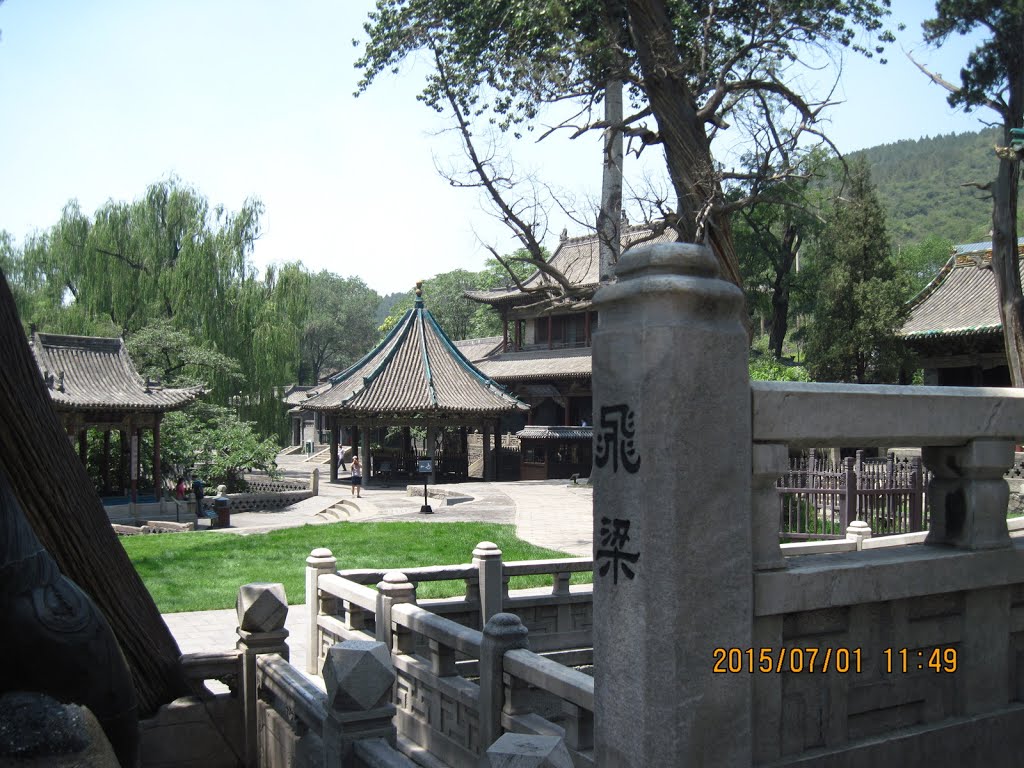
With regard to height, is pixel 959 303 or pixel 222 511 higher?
pixel 959 303

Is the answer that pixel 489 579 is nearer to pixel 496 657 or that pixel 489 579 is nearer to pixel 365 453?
pixel 496 657

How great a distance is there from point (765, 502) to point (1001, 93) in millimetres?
16282

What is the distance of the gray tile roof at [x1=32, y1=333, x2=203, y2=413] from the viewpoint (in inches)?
894

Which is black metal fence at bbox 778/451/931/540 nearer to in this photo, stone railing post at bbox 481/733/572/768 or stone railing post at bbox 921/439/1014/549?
stone railing post at bbox 921/439/1014/549

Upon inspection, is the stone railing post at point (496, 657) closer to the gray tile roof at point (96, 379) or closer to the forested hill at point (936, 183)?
the gray tile roof at point (96, 379)

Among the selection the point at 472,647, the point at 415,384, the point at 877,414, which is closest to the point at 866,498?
the point at 472,647

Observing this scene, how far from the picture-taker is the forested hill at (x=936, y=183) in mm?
92500

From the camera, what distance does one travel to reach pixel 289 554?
46.9 ft

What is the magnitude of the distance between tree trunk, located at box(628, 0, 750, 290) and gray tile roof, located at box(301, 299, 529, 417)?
18.3 metres

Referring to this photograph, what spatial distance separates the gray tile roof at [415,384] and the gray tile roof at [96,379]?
5.17m

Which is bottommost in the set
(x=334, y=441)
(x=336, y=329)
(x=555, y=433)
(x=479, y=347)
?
(x=334, y=441)

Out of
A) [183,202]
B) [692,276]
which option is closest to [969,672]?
[692,276]

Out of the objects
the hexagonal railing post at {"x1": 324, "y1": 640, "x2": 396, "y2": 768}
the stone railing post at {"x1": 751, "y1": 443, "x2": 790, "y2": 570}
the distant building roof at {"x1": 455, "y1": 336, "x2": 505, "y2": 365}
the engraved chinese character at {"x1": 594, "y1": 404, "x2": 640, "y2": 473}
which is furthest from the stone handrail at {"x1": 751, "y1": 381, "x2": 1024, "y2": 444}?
the distant building roof at {"x1": 455, "y1": 336, "x2": 505, "y2": 365}

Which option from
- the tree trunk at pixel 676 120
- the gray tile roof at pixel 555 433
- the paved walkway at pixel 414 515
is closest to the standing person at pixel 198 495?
the paved walkway at pixel 414 515
